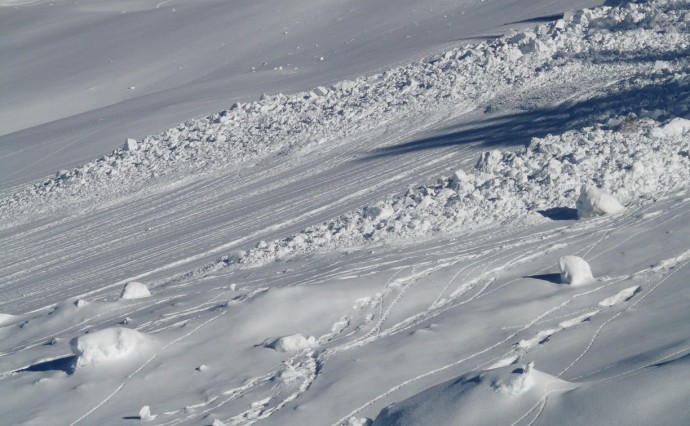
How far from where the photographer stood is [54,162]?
1684cm

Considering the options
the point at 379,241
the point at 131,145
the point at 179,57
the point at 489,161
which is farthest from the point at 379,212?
the point at 179,57

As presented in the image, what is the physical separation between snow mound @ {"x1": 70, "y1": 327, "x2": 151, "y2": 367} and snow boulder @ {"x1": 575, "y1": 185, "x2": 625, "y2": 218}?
14.7 ft

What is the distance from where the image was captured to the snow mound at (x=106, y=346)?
698 centimetres

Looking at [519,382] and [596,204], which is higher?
[519,382]

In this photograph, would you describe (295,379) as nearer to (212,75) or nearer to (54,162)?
(54,162)

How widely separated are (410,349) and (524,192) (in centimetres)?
363

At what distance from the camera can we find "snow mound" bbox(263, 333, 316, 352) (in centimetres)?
702

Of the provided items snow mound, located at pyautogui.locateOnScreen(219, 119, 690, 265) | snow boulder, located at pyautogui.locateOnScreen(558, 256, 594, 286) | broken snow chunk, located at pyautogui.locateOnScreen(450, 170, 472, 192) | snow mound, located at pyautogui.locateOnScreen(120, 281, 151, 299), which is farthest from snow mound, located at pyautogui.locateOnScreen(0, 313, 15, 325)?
snow boulder, located at pyautogui.locateOnScreen(558, 256, 594, 286)

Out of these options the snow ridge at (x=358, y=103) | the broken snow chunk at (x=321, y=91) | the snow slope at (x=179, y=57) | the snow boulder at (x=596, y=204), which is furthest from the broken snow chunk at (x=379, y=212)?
the snow slope at (x=179, y=57)

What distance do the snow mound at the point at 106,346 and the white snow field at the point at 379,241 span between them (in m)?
→ 0.02

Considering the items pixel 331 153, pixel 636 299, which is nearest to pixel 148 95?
pixel 331 153

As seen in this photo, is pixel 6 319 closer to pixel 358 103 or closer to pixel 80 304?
pixel 80 304

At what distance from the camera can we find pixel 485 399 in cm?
507

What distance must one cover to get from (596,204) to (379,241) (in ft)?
7.44
